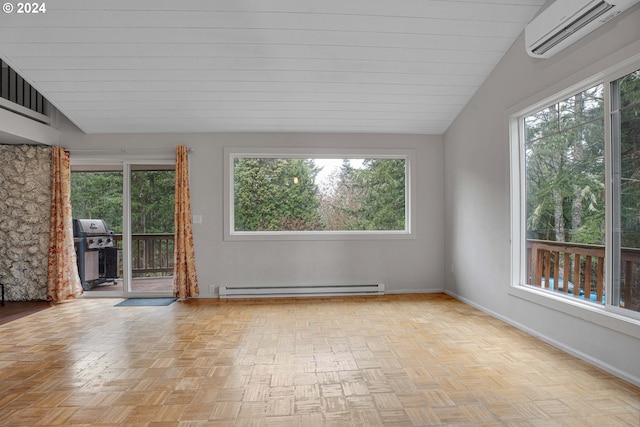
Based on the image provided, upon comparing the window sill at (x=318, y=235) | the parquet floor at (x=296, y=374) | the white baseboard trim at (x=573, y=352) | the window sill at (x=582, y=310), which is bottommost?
the parquet floor at (x=296, y=374)

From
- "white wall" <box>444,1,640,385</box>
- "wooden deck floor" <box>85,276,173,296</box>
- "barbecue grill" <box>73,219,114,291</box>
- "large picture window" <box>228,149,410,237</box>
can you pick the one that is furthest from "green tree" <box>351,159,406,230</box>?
"barbecue grill" <box>73,219,114,291</box>

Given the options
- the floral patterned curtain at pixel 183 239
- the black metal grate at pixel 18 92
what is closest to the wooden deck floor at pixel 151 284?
the floral patterned curtain at pixel 183 239

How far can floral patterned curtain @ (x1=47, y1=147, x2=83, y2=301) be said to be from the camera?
4.91 meters

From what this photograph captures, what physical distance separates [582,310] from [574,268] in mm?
407

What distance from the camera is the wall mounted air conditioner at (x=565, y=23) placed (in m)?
2.47

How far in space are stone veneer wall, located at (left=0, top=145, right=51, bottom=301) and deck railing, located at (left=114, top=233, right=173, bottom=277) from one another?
976mm

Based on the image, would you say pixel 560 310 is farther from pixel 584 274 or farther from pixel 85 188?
pixel 85 188

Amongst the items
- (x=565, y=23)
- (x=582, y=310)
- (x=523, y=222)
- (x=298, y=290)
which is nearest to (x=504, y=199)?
(x=523, y=222)

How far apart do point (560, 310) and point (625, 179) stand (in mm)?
1147

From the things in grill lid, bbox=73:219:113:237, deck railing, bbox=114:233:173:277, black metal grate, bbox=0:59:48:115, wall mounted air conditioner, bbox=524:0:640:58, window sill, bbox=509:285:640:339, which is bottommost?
window sill, bbox=509:285:640:339

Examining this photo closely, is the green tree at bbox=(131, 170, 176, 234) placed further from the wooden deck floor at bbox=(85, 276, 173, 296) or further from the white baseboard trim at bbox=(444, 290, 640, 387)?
the white baseboard trim at bbox=(444, 290, 640, 387)

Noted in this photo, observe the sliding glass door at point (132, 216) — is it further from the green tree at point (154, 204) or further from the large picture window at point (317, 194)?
the large picture window at point (317, 194)

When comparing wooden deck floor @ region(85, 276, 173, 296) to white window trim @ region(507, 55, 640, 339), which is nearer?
white window trim @ region(507, 55, 640, 339)

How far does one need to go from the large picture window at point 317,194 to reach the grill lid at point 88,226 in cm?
182
